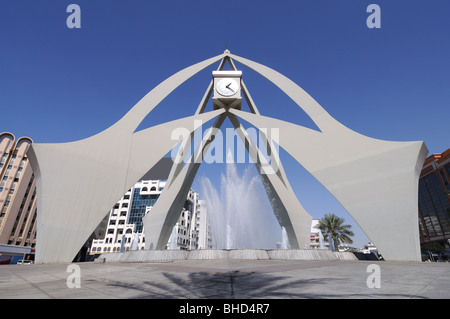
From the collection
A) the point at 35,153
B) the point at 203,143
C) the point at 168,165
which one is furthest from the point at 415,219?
the point at 168,165

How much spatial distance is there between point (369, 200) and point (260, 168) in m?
10.3

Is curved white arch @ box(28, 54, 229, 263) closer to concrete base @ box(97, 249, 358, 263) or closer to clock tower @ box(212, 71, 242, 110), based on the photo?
concrete base @ box(97, 249, 358, 263)

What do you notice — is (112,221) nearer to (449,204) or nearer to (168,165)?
(168,165)

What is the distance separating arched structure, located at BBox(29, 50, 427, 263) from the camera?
43.1 feet

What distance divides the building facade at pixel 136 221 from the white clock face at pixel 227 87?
32.7 meters

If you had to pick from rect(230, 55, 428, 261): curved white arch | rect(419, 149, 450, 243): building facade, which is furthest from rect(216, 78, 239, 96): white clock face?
rect(419, 149, 450, 243): building facade

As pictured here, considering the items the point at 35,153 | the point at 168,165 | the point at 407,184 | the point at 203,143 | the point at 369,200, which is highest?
the point at 168,165

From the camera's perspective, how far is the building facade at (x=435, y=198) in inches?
1649

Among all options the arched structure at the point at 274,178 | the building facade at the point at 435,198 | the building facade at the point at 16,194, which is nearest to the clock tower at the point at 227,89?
the arched structure at the point at 274,178

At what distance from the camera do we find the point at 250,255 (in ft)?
40.2

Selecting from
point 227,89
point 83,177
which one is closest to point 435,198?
point 227,89

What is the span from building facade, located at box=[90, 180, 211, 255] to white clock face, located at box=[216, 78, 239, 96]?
32697mm

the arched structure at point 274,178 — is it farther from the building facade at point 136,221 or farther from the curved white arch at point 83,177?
the building facade at point 136,221
